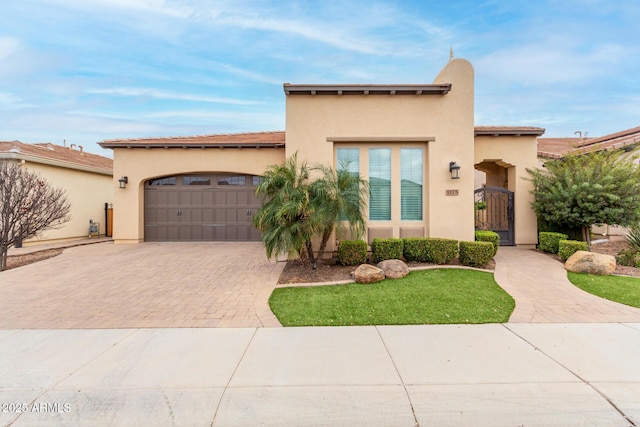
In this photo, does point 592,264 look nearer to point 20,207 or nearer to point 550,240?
point 550,240

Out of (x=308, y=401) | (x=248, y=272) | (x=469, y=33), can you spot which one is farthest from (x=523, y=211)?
(x=308, y=401)

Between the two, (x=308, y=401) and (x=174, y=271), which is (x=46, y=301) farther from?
(x=308, y=401)

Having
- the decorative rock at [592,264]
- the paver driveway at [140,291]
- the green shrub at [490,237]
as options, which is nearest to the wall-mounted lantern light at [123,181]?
the paver driveway at [140,291]

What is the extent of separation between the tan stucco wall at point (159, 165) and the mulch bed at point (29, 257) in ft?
7.30

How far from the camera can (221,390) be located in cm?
288

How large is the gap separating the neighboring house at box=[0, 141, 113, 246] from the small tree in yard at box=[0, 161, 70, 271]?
292 cm

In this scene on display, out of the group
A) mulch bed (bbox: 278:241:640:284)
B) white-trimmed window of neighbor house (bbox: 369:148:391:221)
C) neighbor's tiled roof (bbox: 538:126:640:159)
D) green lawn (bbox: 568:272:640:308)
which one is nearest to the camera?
green lawn (bbox: 568:272:640:308)

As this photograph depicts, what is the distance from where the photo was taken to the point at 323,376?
3115mm

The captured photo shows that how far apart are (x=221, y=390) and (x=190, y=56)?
46.2ft

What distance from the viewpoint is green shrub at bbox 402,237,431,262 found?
804cm

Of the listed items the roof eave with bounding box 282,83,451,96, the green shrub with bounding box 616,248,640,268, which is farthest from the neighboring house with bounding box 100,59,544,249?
the green shrub with bounding box 616,248,640,268

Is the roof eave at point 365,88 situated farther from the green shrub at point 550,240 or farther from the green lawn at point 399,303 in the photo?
the green shrub at point 550,240

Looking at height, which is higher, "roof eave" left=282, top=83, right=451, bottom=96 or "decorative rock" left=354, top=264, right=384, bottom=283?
"roof eave" left=282, top=83, right=451, bottom=96

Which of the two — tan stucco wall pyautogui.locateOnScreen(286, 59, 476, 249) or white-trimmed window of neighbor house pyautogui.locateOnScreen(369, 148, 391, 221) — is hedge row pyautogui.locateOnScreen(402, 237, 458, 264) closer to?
tan stucco wall pyautogui.locateOnScreen(286, 59, 476, 249)
